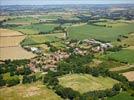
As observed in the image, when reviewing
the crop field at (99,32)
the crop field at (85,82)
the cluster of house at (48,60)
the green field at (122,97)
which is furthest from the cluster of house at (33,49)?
the green field at (122,97)

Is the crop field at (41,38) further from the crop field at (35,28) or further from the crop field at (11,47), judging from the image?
the crop field at (35,28)

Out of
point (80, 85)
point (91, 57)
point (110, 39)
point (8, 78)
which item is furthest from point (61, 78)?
point (110, 39)

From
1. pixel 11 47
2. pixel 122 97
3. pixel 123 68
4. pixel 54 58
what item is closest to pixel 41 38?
pixel 11 47

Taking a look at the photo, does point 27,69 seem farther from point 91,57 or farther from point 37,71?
point 91,57

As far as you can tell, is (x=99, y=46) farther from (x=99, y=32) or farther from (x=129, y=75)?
(x=129, y=75)

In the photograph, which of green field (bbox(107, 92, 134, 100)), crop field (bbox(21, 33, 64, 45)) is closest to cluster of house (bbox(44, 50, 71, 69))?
crop field (bbox(21, 33, 64, 45))

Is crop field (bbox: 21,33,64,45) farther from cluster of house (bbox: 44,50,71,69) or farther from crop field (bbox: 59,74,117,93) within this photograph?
crop field (bbox: 59,74,117,93)
